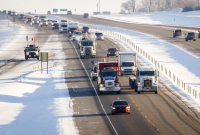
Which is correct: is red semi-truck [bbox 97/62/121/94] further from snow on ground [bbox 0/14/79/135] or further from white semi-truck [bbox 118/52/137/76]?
white semi-truck [bbox 118/52/137/76]

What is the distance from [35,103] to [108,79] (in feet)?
23.9

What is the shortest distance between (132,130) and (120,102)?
516cm

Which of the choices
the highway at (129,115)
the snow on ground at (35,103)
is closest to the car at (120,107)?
the highway at (129,115)

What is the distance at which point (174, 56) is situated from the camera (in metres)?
86.8

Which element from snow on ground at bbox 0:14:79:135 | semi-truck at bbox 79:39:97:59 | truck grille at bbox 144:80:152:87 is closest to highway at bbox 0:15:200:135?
snow on ground at bbox 0:14:79:135

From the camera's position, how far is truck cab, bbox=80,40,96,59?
7725 centimetres

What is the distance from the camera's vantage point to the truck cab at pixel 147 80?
47781 millimetres

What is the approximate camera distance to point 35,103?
46969 mm

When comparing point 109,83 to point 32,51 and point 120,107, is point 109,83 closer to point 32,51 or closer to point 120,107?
point 120,107

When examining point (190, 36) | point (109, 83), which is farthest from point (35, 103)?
point (190, 36)

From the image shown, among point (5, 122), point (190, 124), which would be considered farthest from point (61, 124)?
point (190, 124)

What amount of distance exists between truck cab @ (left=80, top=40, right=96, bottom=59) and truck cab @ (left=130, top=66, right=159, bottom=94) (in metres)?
29.3

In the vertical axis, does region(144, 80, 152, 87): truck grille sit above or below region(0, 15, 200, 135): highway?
above

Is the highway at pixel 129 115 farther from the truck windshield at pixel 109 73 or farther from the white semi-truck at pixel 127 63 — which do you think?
the truck windshield at pixel 109 73
